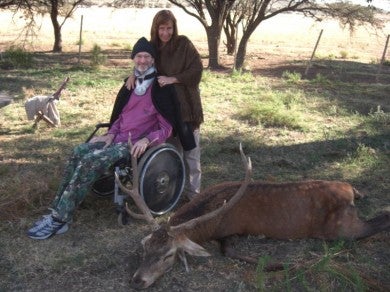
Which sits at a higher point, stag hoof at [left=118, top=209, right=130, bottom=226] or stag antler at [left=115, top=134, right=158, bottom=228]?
stag antler at [left=115, top=134, right=158, bottom=228]

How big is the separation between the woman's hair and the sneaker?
72.9 inches

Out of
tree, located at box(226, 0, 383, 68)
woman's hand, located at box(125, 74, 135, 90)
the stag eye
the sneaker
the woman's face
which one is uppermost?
tree, located at box(226, 0, 383, 68)

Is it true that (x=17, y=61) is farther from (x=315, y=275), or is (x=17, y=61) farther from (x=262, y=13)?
(x=315, y=275)

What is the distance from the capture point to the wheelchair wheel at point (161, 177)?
4258 millimetres

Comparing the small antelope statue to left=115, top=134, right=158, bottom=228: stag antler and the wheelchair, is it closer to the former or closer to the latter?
left=115, top=134, right=158, bottom=228: stag antler

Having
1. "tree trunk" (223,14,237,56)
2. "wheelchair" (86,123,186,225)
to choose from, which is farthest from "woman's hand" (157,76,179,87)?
"tree trunk" (223,14,237,56)

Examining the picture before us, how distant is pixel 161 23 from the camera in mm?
4531

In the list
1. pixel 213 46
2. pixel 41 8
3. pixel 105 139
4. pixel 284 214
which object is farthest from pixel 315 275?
pixel 41 8

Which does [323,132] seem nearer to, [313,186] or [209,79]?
[313,186]

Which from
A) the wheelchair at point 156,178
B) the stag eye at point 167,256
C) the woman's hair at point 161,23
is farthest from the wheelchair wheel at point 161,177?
the woman's hair at point 161,23

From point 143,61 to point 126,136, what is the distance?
27.7 inches

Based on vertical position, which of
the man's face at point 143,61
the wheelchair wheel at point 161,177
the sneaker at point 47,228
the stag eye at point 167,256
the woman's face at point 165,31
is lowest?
the sneaker at point 47,228

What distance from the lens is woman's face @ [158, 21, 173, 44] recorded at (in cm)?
454

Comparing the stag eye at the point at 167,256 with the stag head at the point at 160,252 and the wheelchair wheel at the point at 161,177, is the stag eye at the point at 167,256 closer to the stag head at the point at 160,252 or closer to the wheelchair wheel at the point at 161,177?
the stag head at the point at 160,252
